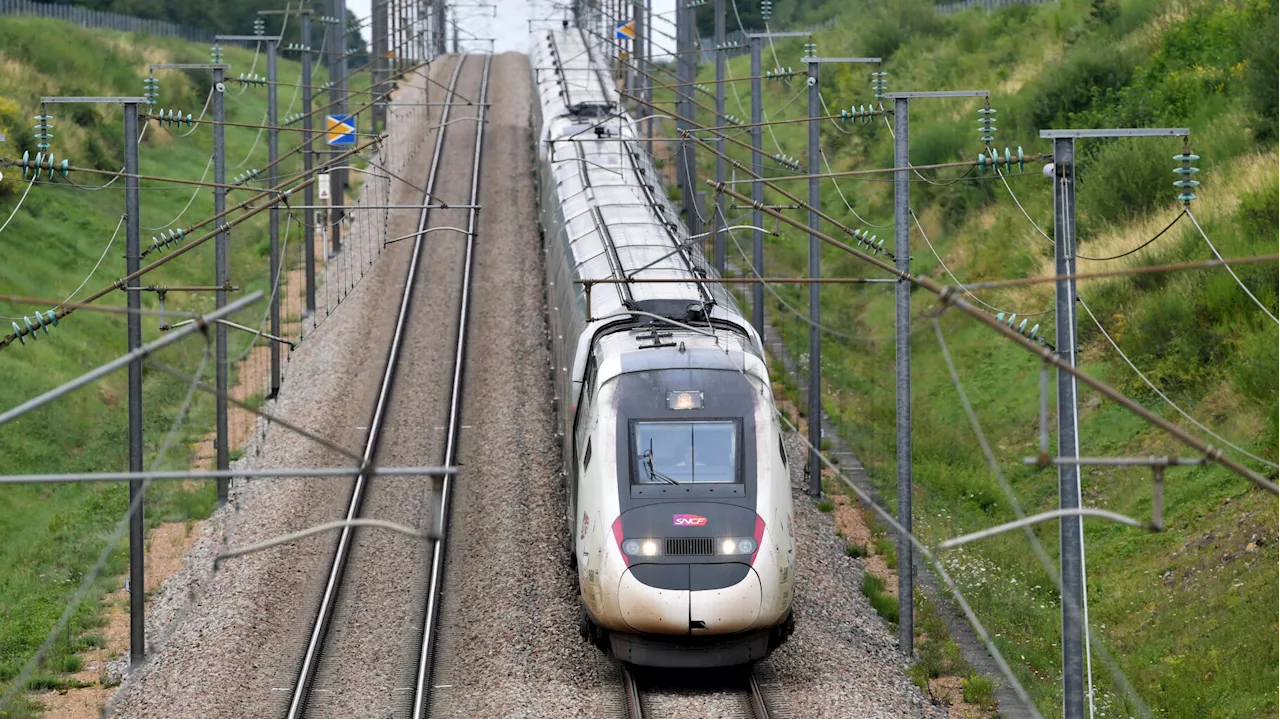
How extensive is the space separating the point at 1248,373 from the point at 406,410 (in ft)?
45.9

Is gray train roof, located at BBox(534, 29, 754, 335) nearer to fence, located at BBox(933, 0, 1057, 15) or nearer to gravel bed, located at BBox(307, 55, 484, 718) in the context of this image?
gravel bed, located at BBox(307, 55, 484, 718)

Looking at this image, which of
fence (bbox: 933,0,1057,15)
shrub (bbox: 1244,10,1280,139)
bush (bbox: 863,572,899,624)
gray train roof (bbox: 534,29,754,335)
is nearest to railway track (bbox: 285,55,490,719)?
gray train roof (bbox: 534,29,754,335)

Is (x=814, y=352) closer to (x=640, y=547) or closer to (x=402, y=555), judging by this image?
(x=402, y=555)

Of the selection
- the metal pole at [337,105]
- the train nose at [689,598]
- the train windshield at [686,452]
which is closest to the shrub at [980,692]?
the train nose at [689,598]

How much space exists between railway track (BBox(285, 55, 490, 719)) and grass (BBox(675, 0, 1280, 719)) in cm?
699

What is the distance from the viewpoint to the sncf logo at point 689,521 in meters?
15.7

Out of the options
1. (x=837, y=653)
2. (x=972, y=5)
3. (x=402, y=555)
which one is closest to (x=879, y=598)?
(x=837, y=653)

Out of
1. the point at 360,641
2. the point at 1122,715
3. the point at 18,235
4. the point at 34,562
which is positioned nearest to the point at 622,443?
the point at 360,641

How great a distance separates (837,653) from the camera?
17422mm

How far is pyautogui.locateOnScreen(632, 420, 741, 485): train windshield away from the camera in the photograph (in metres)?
16.1

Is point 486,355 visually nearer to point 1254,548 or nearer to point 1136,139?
point 1136,139

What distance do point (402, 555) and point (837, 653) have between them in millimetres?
6709

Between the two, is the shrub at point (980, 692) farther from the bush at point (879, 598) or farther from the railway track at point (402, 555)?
the railway track at point (402, 555)

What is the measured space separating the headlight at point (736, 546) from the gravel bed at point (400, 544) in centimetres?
399
